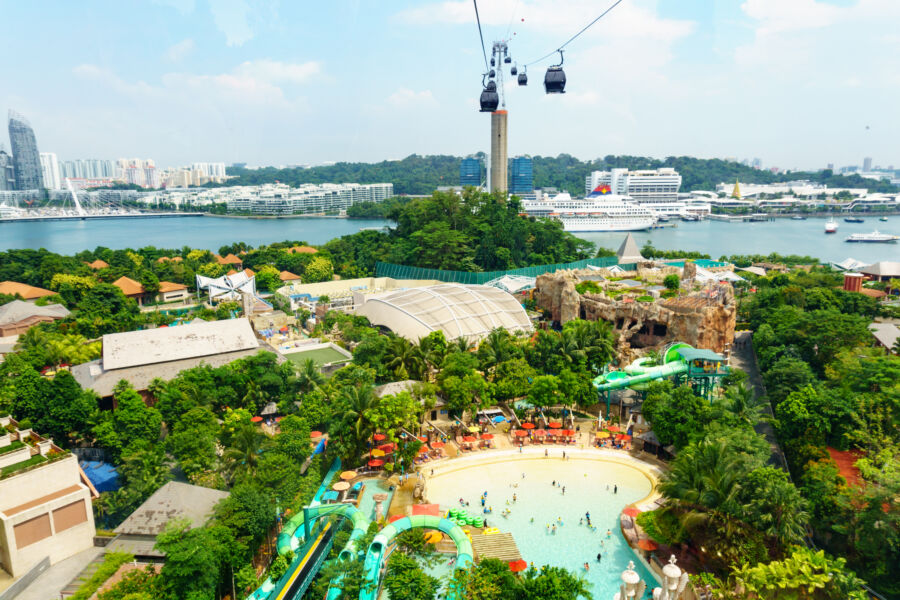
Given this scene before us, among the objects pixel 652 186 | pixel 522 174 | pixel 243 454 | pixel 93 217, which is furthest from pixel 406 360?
pixel 93 217

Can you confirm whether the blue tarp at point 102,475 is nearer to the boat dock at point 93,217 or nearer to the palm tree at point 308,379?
the palm tree at point 308,379

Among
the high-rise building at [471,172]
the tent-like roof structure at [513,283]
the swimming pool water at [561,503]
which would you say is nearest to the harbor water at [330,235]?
the high-rise building at [471,172]

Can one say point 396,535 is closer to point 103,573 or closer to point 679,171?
point 103,573

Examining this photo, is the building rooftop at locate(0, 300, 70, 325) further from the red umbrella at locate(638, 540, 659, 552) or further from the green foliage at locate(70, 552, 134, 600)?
the red umbrella at locate(638, 540, 659, 552)

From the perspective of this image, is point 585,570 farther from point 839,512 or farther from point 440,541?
point 839,512

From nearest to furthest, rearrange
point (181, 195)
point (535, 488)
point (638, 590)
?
point (638, 590) → point (535, 488) → point (181, 195)

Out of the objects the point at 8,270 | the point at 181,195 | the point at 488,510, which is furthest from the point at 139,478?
the point at 181,195
